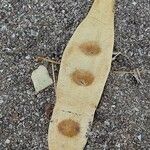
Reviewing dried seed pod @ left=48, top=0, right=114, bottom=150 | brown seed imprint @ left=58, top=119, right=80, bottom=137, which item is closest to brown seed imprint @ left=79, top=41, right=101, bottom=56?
dried seed pod @ left=48, top=0, right=114, bottom=150

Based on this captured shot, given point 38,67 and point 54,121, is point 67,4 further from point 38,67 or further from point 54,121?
point 54,121

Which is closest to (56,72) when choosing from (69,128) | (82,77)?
(82,77)

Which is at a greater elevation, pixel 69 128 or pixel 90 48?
pixel 90 48

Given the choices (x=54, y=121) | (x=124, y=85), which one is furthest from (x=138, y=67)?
(x=54, y=121)

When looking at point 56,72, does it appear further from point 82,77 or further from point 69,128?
point 69,128

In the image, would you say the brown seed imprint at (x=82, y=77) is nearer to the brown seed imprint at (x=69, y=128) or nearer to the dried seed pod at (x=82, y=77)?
the dried seed pod at (x=82, y=77)

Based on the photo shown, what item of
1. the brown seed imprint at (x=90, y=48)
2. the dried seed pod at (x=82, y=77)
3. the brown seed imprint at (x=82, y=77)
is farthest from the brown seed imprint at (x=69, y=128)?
the brown seed imprint at (x=90, y=48)
